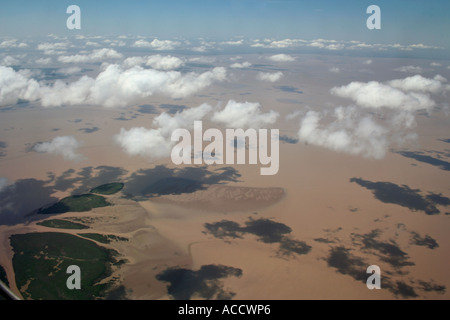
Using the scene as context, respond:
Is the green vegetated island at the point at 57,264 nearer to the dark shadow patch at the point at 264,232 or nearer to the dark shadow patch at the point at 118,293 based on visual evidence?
the dark shadow patch at the point at 118,293

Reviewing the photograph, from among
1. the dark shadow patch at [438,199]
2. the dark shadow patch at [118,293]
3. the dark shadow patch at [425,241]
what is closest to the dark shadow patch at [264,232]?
the dark shadow patch at [118,293]

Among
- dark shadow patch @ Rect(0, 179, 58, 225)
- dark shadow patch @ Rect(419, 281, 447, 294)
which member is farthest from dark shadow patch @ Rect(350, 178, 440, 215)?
dark shadow patch @ Rect(0, 179, 58, 225)

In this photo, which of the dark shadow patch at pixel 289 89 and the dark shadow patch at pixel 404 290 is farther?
the dark shadow patch at pixel 289 89

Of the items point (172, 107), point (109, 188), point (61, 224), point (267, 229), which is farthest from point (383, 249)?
point (172, 107)

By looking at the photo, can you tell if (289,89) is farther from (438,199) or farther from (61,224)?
(61,224)

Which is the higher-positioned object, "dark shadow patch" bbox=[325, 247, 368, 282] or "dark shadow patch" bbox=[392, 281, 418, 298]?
"dark shadow patch" bbox=[325, 247, 368, 282]

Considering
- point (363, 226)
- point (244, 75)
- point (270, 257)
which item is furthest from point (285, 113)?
point (244, 75)

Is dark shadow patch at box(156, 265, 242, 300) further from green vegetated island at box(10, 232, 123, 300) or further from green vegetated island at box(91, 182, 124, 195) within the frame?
green vegetated island at box(91, 182, 124, 195)
